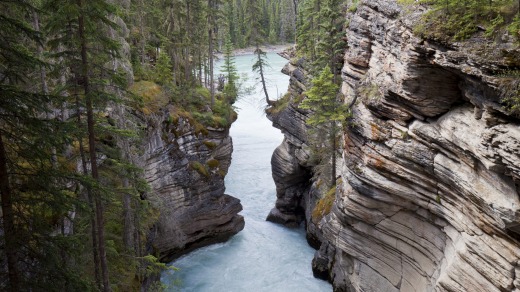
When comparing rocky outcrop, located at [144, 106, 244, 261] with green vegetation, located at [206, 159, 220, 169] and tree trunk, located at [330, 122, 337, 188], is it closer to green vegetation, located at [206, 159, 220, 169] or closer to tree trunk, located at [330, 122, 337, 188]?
green vegetation, located at [206, 159, 220, 169]

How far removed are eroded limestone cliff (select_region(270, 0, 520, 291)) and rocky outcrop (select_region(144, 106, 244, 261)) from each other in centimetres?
948

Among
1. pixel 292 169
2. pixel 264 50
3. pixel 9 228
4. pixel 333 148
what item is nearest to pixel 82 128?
pixel 9 228

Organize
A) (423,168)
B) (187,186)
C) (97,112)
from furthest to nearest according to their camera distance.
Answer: (187,186) → (97,112) → (423,168)

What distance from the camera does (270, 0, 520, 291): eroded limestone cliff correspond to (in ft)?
31.3

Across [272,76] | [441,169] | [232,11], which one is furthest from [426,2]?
[232,11]

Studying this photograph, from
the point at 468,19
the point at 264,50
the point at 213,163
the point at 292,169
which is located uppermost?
the point at 468,19

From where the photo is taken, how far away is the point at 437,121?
11.8m

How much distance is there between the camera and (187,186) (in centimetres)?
2414

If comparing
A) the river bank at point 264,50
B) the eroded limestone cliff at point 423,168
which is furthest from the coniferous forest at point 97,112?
the river bank at point 264,50

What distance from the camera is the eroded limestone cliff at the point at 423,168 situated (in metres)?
9.53

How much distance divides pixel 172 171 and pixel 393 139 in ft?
46.3

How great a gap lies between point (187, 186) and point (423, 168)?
1539 cm

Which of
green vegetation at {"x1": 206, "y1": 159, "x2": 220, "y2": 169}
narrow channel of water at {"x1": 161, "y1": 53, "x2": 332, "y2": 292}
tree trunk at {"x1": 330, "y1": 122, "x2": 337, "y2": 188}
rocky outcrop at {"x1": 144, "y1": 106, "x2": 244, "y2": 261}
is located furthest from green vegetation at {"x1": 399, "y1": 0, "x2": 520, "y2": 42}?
green vegetation at {"x1": 206, "y1": 159, "x2": 220, "y2": 169}

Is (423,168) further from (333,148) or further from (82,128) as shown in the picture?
(333,148)
